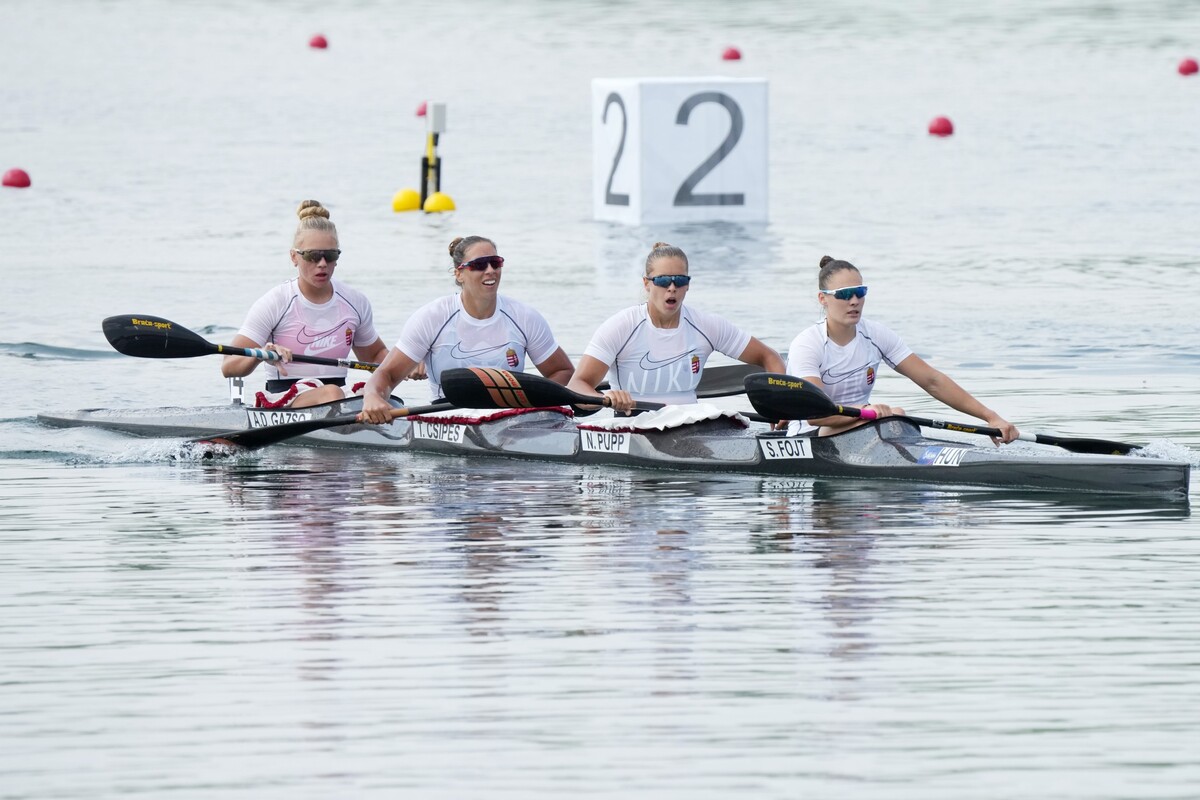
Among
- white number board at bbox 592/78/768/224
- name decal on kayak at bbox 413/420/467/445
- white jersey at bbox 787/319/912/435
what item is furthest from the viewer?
white number board at bbox 592/78/768/224

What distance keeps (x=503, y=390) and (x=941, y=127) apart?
21.0 metres

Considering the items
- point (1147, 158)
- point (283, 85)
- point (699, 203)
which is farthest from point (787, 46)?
point (699, 203)

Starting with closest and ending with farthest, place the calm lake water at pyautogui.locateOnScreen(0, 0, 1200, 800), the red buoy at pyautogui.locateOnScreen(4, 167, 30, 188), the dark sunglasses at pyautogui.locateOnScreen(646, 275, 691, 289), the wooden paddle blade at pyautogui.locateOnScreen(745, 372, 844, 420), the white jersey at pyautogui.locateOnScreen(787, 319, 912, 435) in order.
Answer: the calm lake water at pyautogui.locateOnScreen(0, 0, 1200, 800)
the wooden paddle blade at pyautogui.locateOnScreen(745, 372, 844, 420)
the white jersey at pyautogui.locateOnScreen(787, 319, 912, 435)
the dark sunglasses at pyautogui.locateOnScreen(646, 275, 691, 289)
the red buoy at pyautogui.locateOnScreen(4, 167, 30, 188)

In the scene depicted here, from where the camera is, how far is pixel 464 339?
36.0 ft

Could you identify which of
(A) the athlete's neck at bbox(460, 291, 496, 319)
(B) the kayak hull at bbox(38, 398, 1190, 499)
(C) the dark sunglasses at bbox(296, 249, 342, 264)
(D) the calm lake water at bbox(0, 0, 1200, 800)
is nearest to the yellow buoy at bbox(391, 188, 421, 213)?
(D) the calm lake water at bbox(0, 0, 1200, 800)

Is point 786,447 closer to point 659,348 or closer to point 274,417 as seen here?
point 659,348

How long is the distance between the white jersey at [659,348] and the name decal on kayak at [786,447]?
0.59 m

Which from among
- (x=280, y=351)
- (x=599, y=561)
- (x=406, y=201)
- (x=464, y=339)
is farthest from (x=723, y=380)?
(x=406, y=201)

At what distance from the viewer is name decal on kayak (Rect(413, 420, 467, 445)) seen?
437 inches

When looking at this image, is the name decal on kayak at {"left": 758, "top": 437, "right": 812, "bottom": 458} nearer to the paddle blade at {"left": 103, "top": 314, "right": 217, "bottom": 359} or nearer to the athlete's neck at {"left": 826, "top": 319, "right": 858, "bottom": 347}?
the athlete's neck at {"left": 826, "top": 319, "right": 858, "bottom": 347}

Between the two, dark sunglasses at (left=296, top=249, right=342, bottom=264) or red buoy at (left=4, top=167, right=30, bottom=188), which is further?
red buoy at (left=4, top=167, right=30, bottom=188)

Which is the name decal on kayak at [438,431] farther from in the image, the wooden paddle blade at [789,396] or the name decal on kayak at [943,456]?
the name decal on kayak at [943,456]

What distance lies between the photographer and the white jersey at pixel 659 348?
10.6m

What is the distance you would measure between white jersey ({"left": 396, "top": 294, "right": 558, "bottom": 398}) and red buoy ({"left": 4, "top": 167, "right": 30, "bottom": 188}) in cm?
1601
